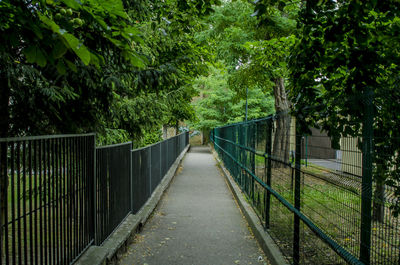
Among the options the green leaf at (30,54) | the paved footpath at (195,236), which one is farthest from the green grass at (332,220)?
the green leaf at (30,54)

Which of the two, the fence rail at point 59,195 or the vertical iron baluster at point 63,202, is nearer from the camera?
the fence rail at point 59,195

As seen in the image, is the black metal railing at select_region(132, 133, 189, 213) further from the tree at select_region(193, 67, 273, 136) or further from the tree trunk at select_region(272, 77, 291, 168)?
the tree at select_region(193, 67, 273, 136)

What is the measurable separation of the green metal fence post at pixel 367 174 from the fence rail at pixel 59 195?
8.82ft

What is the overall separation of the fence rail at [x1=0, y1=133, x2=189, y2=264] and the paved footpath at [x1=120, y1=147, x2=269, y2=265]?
2.40 ft

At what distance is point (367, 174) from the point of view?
8.34 ft

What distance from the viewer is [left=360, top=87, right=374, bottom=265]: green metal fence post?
2.52 m

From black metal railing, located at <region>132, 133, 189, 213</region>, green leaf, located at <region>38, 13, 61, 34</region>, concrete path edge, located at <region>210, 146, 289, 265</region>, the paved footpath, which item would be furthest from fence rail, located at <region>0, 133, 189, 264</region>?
concrete path edge, located at <region>210, 146, 289, 265</region>

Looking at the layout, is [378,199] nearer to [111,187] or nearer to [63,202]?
[63,202]

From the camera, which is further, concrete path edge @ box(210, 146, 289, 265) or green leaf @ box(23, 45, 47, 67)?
concrete path edge @ box(210, 146, 289, 265)

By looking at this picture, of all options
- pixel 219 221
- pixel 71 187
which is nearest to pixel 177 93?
pixel 219 221

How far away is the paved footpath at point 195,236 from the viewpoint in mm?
5297

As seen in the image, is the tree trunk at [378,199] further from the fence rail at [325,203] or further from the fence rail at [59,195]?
the fence rail at [59,195]

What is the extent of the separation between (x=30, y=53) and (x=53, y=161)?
5.33ft

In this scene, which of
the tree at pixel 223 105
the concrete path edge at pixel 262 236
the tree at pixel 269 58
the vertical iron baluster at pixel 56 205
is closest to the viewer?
the vertical iron baluster at pixel 56 205
